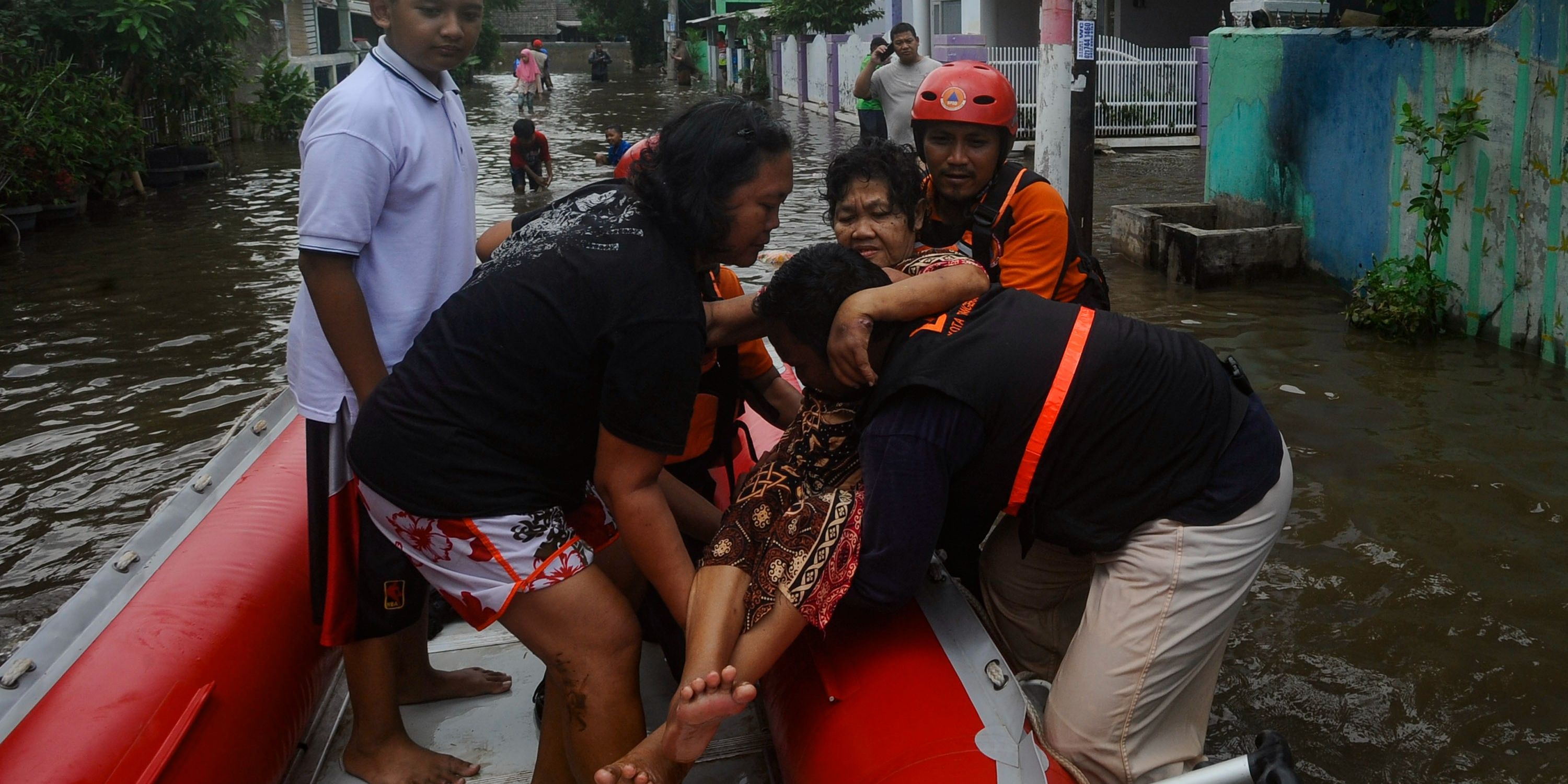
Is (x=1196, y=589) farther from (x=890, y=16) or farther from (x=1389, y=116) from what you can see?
(x=890, y=16)

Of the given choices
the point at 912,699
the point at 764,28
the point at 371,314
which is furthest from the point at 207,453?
the point at 764,28

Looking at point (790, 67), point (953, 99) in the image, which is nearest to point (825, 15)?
point (790, 67)

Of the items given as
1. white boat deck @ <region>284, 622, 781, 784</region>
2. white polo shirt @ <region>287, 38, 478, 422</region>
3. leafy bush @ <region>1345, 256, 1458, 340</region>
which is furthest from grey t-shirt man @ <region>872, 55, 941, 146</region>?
white polo shirt @ <region>287, 38, 478, 422</region>

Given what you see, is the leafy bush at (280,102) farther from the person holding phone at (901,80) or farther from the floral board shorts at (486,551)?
the floral board shorts at (486,551)

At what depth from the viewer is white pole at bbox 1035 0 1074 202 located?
27.1 ft

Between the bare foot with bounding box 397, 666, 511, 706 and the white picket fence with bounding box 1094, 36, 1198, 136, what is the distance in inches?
604

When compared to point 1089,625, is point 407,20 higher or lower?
higher

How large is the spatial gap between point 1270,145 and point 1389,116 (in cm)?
150

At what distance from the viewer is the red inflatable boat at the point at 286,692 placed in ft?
7.81

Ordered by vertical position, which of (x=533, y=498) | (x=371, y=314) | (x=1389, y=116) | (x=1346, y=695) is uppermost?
(x=1389, y=116)

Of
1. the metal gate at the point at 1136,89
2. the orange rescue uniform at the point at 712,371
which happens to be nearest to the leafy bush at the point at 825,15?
the metal gate at the point at 1136,89

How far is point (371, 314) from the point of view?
2.69m

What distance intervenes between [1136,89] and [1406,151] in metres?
10.1

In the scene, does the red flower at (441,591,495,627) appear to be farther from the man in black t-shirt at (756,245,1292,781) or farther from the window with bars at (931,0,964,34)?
the window with bars at (931,0,964,34)
